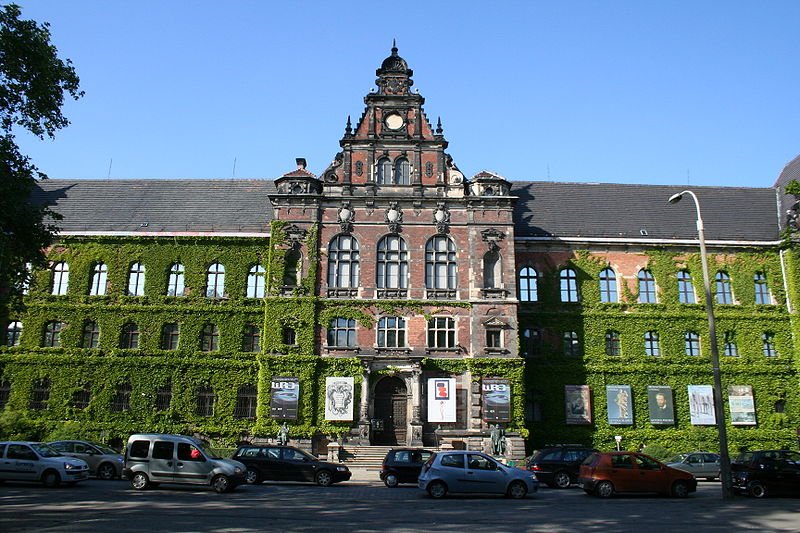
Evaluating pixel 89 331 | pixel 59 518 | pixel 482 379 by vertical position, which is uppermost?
pixel 89 331

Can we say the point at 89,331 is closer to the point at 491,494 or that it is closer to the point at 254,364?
the point at 254,364

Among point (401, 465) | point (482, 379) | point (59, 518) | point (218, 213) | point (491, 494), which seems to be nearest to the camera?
point (59, 518)

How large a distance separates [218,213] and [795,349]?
36.2 m

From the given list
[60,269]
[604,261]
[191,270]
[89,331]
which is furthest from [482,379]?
[60,269]

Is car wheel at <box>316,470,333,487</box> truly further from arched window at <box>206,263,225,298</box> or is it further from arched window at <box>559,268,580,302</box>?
arched window at <box>559,268,580,302</box>

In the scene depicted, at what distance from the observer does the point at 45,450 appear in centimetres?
2442

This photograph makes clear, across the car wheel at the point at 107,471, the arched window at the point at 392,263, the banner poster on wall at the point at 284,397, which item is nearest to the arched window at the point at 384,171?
the arched window at the point at 392,263

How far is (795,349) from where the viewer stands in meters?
39.0

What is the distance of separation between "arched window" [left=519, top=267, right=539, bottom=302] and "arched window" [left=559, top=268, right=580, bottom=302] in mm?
1598

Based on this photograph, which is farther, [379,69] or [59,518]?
[379,69]

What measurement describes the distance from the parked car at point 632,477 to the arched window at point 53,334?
104 ft

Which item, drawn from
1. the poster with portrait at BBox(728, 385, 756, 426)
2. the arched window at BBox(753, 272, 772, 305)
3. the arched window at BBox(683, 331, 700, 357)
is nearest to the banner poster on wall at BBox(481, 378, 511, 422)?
the arched window at BBox(683, 331, 700, 357)

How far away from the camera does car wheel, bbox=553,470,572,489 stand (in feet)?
83.9

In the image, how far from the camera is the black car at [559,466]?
25.6 metres
